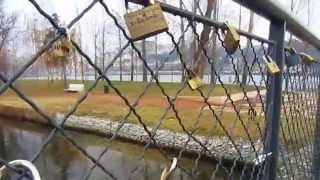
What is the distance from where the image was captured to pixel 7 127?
41.7 feet

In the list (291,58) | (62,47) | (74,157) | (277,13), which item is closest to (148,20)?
(62,47)

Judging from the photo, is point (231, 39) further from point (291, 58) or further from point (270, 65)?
point (291, 58)

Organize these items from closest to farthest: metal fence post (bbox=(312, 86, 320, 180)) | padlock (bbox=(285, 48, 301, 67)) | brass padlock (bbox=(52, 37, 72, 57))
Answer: brass padlock (bbox=(52, 37, 72, 57)) → padlock (bbox=(285, 48, 301, 67)) → metal fence post (bbox=(312, 86, 320, 180))

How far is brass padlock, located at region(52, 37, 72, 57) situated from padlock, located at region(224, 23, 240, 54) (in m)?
0.35

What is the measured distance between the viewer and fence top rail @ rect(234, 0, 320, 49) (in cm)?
70

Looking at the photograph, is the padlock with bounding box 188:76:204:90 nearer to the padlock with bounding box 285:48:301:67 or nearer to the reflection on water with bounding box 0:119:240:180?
the padlock with bounding box 285:48:301:67

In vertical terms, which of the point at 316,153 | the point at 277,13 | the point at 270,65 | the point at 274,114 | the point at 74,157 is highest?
the point at 277,13

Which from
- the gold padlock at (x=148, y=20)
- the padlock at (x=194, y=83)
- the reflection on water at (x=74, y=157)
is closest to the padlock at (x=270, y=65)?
the padlock at (x=194, y=83)

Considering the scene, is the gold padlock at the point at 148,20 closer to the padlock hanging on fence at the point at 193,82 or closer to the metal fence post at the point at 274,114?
the padlock hanging on fence at the point at 193,82

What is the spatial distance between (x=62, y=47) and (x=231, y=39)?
1.19 ft

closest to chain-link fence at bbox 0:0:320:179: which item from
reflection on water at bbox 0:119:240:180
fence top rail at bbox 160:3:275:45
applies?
fence top rail at bbox 160:3:275:45

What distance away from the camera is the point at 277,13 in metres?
0.85

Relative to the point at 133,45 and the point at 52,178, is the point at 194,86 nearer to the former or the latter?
the point at 133,45

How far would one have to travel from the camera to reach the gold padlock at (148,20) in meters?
0.41
